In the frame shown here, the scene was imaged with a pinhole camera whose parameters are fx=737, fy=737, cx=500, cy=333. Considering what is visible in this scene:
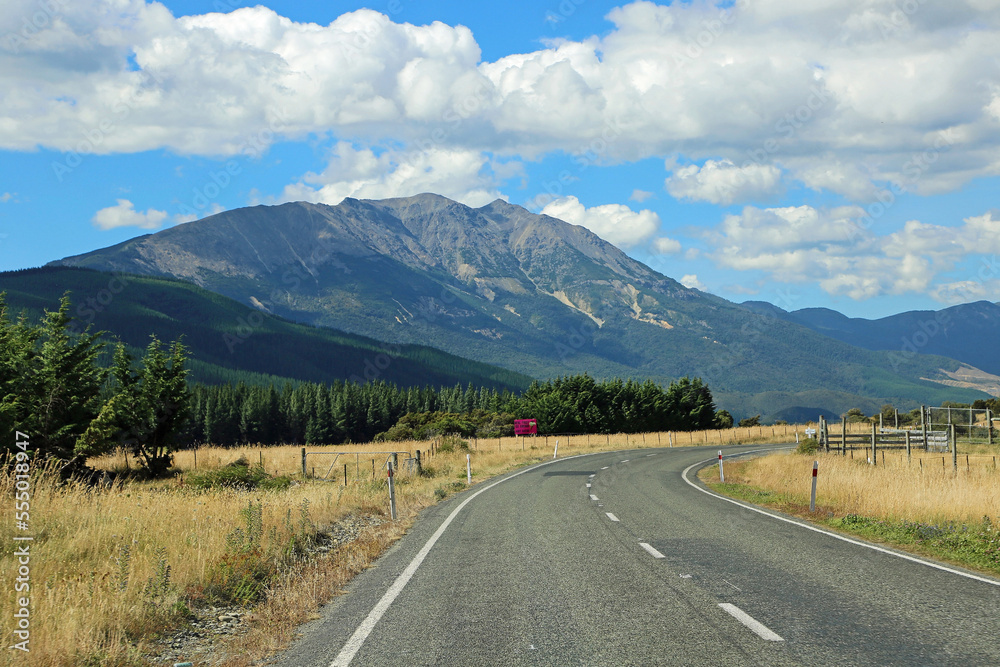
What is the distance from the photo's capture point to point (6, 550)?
29.4 feet

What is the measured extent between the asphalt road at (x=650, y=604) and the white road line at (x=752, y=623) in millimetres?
22

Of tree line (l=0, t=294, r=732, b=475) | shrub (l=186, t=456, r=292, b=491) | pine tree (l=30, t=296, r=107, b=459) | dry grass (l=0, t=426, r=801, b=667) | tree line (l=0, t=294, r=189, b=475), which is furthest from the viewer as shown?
tree line (l=0, t=294, r=732, b=475)

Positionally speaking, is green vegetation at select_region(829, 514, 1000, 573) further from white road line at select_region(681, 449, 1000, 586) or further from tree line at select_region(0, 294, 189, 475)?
tree line at select_region(0, 294, 189, 475)

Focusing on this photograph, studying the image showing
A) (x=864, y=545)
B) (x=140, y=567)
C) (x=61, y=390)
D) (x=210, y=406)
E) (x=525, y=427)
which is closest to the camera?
(x=140, y=567)

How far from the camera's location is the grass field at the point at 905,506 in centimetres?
1197

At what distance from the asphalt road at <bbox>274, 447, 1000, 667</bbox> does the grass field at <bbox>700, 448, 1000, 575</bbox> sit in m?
1.22

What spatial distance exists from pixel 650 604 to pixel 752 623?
1.17 metres

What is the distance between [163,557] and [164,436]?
30338 mm

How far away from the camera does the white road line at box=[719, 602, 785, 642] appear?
21.8 feet

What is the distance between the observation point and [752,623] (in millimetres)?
7105

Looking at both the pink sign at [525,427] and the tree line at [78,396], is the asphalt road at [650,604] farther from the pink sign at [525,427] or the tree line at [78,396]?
the pink sign at [525,427]

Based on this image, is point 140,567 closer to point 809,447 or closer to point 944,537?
point 944,537

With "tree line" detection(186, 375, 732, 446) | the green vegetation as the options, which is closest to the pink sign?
"tree line" detection(186, 375, 732, 446)

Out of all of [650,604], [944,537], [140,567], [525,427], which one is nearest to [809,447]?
[944,537]
